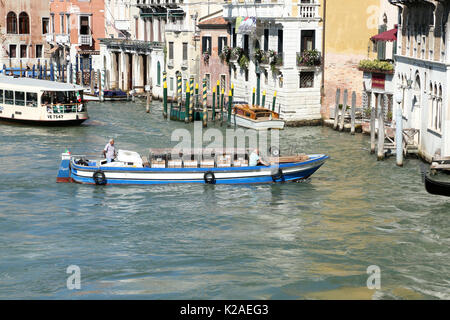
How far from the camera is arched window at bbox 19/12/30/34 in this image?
70.9 metres

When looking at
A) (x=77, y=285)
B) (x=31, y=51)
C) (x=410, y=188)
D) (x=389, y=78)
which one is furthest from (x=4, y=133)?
(x=31, y=51)

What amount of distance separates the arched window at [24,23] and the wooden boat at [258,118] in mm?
38212

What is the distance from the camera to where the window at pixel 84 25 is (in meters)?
67.2

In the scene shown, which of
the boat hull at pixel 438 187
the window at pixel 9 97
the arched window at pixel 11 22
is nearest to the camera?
the boat hull at pixel 438 187

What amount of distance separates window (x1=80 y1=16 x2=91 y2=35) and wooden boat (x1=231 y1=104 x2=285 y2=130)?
32.2m

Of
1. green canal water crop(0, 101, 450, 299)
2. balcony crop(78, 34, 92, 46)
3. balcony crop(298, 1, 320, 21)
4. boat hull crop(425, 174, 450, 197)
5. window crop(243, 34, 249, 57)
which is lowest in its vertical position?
green canal water crop(0, 101, 450, 299)

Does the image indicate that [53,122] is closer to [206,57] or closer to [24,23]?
[206,57]

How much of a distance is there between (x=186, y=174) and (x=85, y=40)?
4413 centimetres

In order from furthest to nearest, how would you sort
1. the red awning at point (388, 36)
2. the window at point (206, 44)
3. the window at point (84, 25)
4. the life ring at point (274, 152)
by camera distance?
1. the window at point (84, 25)
2. the window at point (206, 44)
3. the red awning at point (388, 36)
4. the life ring at point (274, 152)

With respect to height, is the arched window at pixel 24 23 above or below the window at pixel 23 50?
above

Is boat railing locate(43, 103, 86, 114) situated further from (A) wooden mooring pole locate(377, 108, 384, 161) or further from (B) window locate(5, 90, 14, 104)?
(A) wooden mooring pole locate(377, 108, 384, 161)

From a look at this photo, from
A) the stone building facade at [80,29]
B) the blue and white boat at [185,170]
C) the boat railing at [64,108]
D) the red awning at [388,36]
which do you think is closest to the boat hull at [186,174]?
the blue and white boat at [185,170]

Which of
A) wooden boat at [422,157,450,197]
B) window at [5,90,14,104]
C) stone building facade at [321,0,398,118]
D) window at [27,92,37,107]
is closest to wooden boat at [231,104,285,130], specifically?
stone building facade at [321,0,398,118]

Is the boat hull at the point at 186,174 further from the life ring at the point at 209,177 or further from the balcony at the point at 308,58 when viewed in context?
the balcony at the point at 308,58
